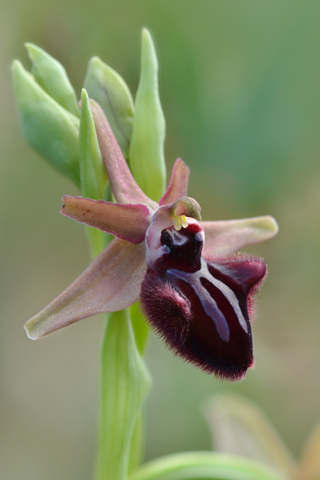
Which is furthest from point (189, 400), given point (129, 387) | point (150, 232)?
point (150, 232)

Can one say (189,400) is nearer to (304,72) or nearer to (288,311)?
(288,311)

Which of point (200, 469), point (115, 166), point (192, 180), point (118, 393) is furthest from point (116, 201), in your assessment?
point (192, 180)

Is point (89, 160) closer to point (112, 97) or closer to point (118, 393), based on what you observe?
point (112, 97)

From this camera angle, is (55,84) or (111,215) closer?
(111,215)

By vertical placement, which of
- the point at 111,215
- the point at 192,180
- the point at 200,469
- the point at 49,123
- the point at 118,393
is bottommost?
the point at 200,469

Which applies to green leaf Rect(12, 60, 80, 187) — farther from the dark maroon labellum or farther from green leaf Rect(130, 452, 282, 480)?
green leaf Rect(130, 452, 282, 480)

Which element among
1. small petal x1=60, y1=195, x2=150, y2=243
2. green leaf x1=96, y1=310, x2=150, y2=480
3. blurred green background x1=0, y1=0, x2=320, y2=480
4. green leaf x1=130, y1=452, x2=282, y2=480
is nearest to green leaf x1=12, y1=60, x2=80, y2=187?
small petal x1=60, y1=195, x2=150, y2=243

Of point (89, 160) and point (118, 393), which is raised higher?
point (89, 160)
